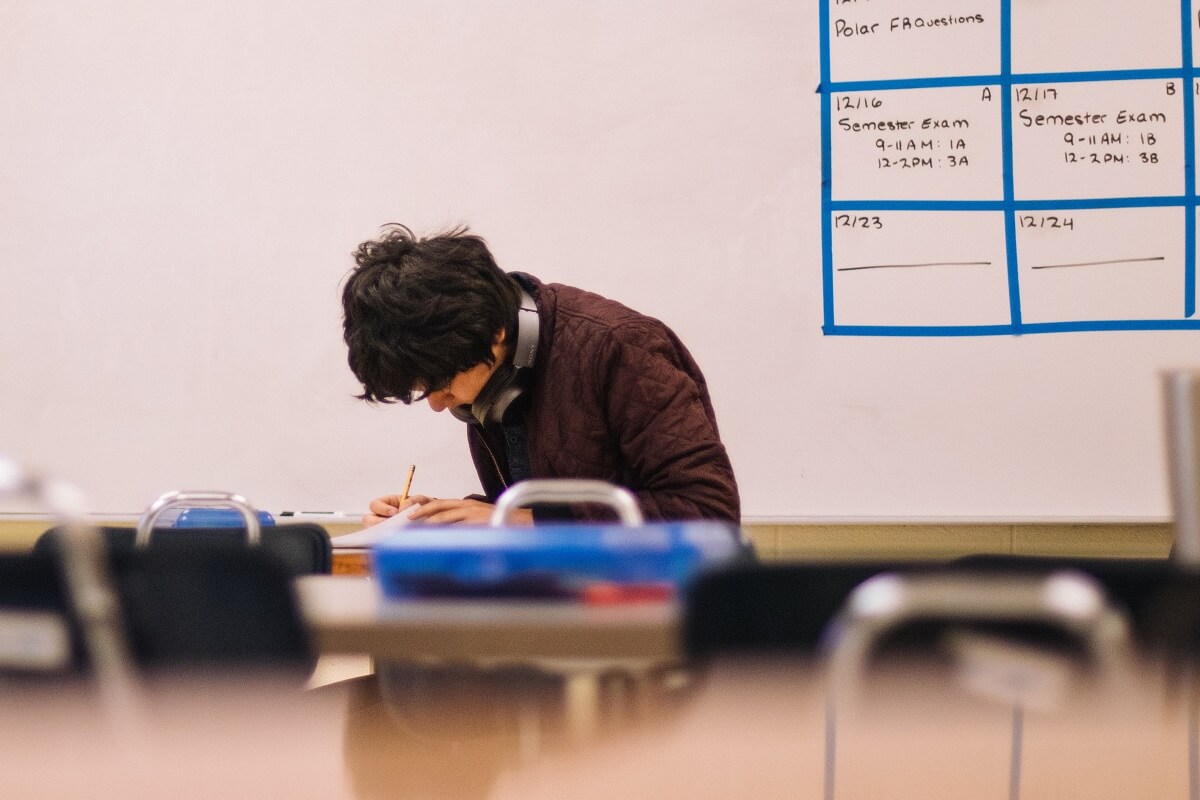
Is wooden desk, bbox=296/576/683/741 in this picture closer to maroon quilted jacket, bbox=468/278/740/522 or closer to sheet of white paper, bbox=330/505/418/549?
sheet of white paper, bbox=330/505/418/549

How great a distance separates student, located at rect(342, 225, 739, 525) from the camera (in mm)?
1631

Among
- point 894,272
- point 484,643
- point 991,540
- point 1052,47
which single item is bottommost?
point 991,540

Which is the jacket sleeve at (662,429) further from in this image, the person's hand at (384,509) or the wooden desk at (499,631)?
the wooden desk at (499,631)

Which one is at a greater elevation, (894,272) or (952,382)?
(894,272)

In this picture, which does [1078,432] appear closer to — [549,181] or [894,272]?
[894,272]

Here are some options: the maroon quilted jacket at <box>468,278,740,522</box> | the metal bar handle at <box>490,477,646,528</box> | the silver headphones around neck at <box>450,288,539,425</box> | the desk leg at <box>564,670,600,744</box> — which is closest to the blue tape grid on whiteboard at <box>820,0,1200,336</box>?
the maroon quilted jacket at <box>468,278,740,522</box>

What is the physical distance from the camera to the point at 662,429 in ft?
5.49

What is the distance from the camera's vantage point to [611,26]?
7.97 feet

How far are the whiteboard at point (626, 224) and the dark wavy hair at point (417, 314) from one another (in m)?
0.79

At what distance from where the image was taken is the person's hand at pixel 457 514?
1561mm

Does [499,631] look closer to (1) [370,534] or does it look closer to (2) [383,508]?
(1) [370,534]

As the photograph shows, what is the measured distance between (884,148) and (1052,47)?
1.36 feet

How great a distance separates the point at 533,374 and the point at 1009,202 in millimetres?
1204

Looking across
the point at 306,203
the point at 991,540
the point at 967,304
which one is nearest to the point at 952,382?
the point at 967,304
